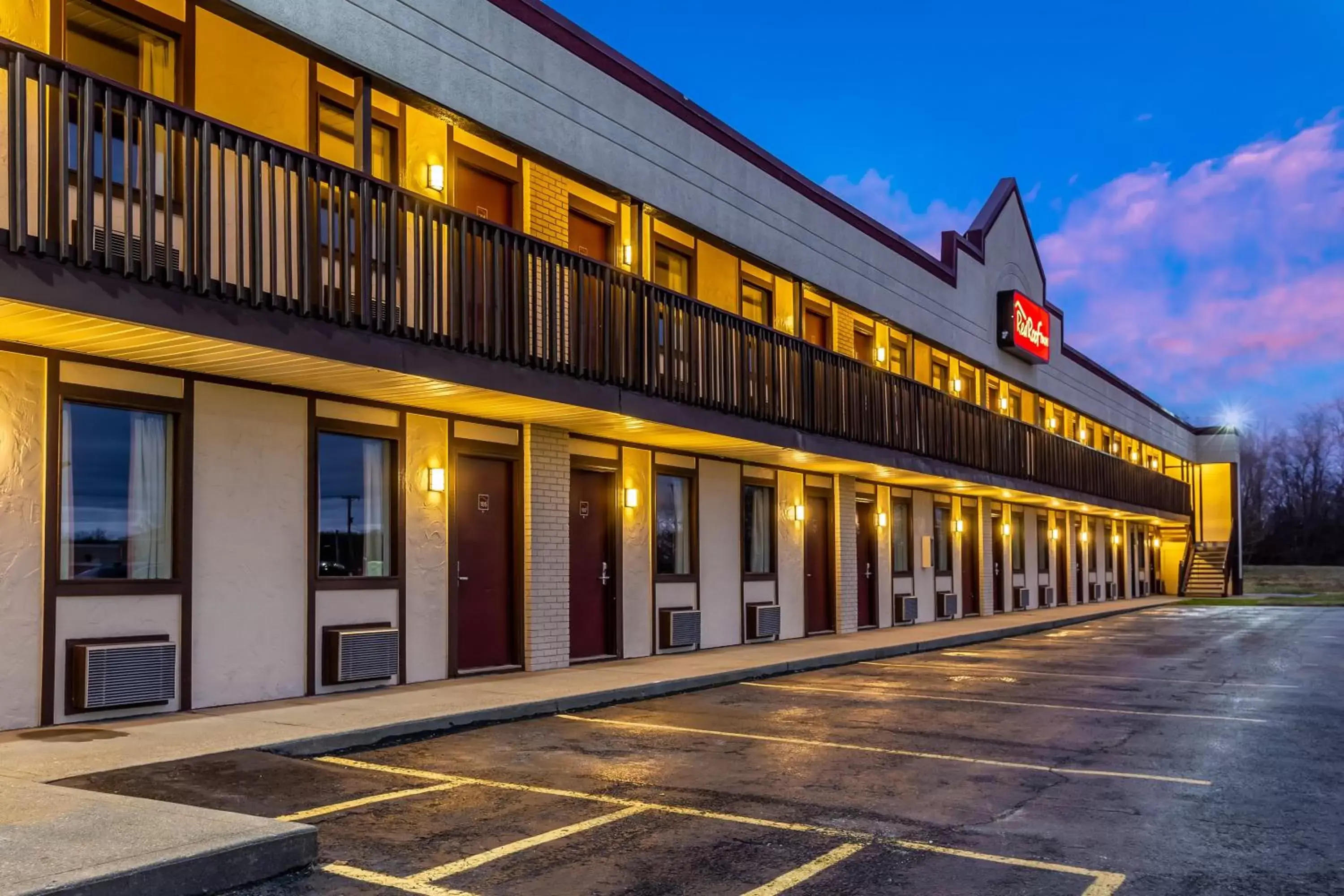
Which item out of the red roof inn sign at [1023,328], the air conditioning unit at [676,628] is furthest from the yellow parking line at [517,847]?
the red roof inn sign at [1023,328]

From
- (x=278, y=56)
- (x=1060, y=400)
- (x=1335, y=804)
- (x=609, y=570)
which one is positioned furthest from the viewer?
(x=1060, y=400)

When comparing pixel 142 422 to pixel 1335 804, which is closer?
pixel 1335 804

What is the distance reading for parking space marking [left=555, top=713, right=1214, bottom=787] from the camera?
822 centimetres

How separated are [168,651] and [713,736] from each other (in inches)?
182

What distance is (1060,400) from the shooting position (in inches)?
Answer: 1400

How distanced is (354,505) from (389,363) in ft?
7.11

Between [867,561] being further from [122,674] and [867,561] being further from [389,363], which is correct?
[122,674]

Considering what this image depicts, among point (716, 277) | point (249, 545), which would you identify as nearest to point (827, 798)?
point (249, 545)

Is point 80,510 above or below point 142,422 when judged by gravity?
below

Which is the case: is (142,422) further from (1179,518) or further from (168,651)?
(1179,518)

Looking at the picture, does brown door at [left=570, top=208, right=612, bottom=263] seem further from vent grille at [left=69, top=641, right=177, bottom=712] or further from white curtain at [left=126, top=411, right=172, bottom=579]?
vent grille at [left=69, top=641, right=177, bottom=712]

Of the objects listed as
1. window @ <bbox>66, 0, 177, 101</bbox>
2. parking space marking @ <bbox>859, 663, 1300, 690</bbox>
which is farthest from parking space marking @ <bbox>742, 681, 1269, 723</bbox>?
window @ <bbox>66, 0, 177, 101</bbox>

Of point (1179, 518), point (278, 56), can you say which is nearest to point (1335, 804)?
point (278, 56)

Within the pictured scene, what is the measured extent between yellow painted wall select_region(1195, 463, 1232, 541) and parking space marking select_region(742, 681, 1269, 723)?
1736 inches
